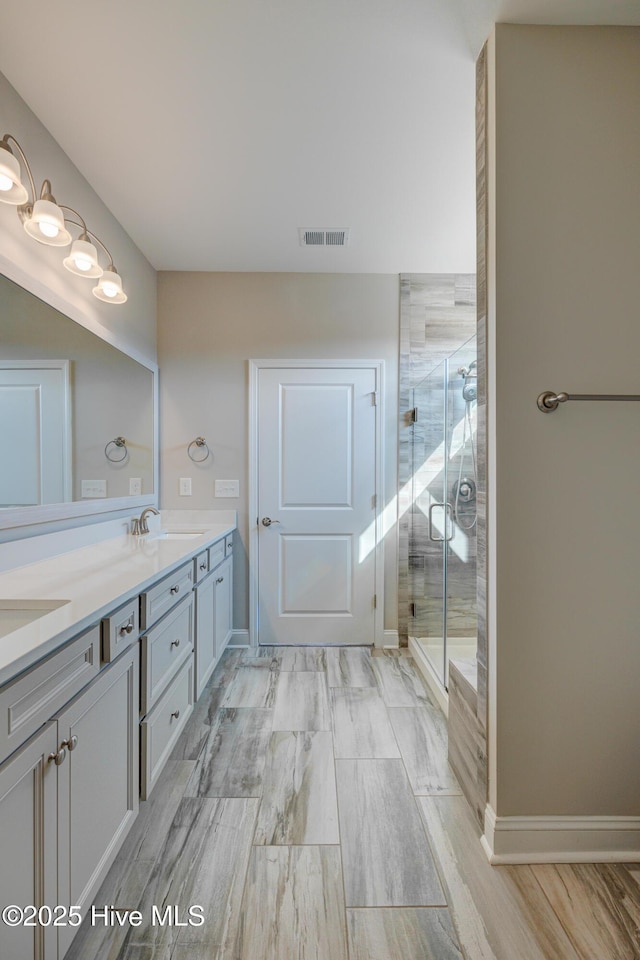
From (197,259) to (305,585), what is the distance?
7.37 feet

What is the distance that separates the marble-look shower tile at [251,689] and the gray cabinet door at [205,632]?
0.18 m

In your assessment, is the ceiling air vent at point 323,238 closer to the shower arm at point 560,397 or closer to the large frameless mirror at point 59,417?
the large frameless mirror at point 59,417

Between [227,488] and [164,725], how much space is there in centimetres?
163

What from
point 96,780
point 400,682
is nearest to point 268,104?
point 96,780

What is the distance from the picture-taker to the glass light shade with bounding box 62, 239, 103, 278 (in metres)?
1.88

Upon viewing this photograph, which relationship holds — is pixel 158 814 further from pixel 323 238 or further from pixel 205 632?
pixel 323 238

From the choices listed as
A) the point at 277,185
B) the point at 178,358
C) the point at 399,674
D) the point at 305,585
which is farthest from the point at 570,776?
the point at 178,358

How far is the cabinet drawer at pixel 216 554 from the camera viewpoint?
250cm

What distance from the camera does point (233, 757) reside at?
1948 mm

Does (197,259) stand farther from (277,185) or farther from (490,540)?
(490,540)

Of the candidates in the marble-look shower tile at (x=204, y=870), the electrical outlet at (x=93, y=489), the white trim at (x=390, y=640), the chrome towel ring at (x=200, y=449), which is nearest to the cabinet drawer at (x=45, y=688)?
the marble-look shower tile at (x=204, y=870)

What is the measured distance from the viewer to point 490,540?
1484 mm

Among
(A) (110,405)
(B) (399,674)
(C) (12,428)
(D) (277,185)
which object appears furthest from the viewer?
(B) (399,674)

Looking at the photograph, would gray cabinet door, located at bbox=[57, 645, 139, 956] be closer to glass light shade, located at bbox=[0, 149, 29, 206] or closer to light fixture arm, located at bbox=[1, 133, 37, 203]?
glass light shade, located at bbox=[0, 149, 29, 206]
